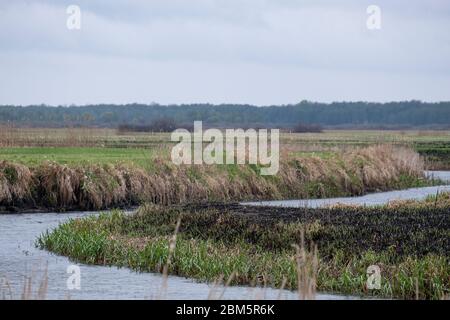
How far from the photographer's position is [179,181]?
33812 millimetres

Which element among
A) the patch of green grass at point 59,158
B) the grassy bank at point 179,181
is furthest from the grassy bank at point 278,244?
the patch of green grass at point 59,158

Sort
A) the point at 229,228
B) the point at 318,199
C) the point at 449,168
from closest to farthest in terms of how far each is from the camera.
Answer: the point at 229,228 → the point at 318,199 → the point at 449,168

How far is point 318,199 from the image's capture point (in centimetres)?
3684

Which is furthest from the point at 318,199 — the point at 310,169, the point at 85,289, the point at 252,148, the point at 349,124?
the point at 349,124

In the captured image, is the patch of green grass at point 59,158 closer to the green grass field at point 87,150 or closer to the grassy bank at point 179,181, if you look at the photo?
the green grass field at point 87,150

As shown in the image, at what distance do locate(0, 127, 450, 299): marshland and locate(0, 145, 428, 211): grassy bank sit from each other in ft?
0.15

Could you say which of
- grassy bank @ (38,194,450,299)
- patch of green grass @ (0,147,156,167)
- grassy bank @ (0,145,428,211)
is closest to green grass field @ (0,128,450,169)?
patch of green grass @ (0,147,156,167)

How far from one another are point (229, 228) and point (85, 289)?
5.74 metres

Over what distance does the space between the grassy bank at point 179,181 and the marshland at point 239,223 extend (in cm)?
4

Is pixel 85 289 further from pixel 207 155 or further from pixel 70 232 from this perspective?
pixel 207 155

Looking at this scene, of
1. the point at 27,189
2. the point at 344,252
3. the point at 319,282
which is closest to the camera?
the point at 319,282

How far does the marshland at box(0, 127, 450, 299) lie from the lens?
1672 cm

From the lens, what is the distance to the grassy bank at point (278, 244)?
16.4 m

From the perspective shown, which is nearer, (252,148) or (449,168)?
(252,148)
